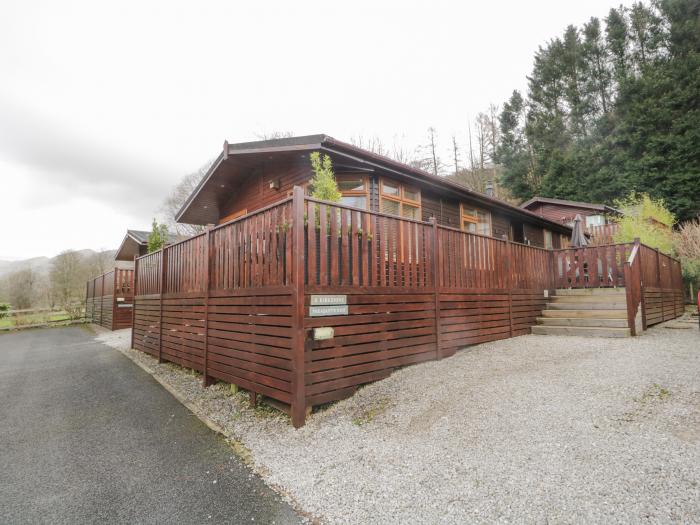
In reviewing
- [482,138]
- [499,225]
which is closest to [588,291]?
[499,225]

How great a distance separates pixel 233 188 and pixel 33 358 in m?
6.62

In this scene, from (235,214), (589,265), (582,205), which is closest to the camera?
(589,265)

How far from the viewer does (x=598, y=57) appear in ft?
97.7

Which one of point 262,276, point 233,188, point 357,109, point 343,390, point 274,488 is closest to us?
point 274,488

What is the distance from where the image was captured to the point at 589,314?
674 cm

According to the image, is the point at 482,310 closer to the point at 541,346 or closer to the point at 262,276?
the point at 541,346

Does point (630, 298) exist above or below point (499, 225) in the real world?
below

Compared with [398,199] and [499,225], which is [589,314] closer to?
[398,199]

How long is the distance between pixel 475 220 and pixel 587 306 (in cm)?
491

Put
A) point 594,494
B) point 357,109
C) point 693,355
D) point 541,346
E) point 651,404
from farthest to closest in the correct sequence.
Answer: point 357,109
point 541,346
point 693,355
point 651,404
point 594,494

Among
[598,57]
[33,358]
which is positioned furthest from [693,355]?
[598,57]

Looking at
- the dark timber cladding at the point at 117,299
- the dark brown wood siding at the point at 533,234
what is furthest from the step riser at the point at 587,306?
the dark timber cladding at the point at 117,299

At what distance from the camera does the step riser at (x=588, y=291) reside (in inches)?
289

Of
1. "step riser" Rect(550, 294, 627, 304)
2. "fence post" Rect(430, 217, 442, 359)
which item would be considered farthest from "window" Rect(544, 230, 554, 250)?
"fence post" Rect(430, 217, 442, 359)
